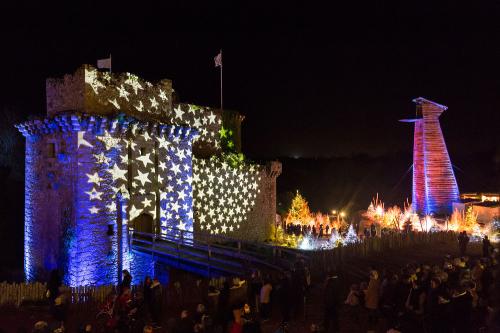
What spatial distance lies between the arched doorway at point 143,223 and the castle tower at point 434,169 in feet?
78.6

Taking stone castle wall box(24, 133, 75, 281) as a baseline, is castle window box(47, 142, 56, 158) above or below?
above

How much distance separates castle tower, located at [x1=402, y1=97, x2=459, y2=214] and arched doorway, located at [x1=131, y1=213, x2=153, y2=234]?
24.0 m

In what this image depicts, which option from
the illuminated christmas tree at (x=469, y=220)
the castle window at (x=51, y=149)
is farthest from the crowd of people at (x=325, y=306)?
the illuminated christmas tree at (x=469, y=220)

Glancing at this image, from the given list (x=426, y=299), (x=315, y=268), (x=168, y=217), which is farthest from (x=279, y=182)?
(x=426, y=299)

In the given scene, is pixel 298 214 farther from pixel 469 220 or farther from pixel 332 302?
pixel 332 302

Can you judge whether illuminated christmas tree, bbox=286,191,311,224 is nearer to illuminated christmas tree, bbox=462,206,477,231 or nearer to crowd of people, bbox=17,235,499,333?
illuminated christmas tree, bbox=462,206,477,231

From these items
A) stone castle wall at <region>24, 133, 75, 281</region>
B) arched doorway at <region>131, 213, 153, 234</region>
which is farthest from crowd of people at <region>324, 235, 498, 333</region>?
stone castle wall at <region>24, 133, 75, 281</region>

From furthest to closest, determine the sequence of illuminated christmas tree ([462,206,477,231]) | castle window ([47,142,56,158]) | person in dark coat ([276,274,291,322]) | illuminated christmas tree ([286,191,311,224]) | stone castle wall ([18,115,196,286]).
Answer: illuminated christmas tree ([286,191,311,224]) → illuminated christmas tree ([462,206,477,231]) → castle window ([47,142,56,158]) → stone castle wall ([18,115,196,286]) → person in dark coat ([276,274,291,322])

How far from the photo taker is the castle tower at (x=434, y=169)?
36.1 metres

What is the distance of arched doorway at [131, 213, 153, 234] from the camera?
21062mm

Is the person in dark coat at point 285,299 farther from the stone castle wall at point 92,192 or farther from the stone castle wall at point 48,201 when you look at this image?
the stone castle wall at point 48,201

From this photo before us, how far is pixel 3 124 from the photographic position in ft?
130

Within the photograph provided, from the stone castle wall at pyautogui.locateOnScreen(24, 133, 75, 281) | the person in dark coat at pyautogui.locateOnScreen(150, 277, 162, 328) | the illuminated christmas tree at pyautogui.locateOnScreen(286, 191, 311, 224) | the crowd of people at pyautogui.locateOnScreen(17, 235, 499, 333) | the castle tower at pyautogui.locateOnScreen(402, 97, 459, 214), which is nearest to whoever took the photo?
the crowd of people at pyautogui.locateOnScreen(17, 235, 499, 333)

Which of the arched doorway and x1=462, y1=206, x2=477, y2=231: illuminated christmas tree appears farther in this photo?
x1=462, y1=206, x2=477, y2=231: illuminated christmas tree
